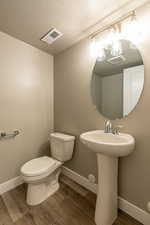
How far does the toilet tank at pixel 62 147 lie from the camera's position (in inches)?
65.8

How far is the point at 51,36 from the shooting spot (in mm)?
1590

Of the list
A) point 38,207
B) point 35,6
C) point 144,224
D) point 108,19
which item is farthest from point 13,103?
point 144,224

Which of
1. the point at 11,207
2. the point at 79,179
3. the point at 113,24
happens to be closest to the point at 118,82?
the point at 113,24

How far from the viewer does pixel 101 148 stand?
3.20ft

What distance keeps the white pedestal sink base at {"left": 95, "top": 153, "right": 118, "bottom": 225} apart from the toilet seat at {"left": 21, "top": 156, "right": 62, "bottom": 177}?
25.7 inches

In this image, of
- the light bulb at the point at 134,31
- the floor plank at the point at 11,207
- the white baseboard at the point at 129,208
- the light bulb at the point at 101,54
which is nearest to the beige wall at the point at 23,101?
the floor plank at the point at 11,207

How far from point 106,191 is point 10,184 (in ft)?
4.37

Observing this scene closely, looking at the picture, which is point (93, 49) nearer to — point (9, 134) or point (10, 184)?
point (9, 134)

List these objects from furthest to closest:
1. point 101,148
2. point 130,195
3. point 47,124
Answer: point 47,124 → point 130,195 → point 101,148

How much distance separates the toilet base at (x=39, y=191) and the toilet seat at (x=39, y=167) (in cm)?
16

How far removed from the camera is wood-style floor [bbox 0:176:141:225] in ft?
3.89

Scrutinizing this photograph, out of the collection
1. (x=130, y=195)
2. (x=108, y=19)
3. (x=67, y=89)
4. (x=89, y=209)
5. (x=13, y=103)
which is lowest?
(x=89, y=209)

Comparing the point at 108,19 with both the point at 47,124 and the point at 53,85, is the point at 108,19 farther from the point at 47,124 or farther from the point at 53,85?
the point at 47,124

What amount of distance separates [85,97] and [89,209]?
1.36 metres
